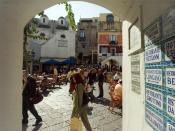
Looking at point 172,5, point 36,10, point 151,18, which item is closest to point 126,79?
point 36,10

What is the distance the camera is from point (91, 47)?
65875 millimetres

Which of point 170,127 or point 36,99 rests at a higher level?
point 170,127

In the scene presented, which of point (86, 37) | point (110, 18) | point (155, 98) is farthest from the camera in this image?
point (86, 37)

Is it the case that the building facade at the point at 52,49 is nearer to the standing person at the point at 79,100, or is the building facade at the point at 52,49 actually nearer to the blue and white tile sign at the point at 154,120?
the standing person at the point at 79,100

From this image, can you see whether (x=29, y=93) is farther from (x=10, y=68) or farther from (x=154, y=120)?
(x=154, y=120)

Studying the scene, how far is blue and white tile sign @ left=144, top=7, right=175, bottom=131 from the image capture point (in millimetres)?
3432

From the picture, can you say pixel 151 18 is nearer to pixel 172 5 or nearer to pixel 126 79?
pixel 172 5

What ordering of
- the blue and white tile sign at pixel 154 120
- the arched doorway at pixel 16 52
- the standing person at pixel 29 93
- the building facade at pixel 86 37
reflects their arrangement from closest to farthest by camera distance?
the blue and white tile sign at pixel 154 120, the arched doorway at pixel 16 52, the standing person at pixel 29 93, the building facade at pixel 86 37

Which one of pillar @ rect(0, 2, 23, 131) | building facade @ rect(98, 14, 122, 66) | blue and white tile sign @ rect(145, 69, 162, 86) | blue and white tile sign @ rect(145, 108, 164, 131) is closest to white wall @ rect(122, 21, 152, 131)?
blue and white tile sign @ rect(145, 108, 164, 131)

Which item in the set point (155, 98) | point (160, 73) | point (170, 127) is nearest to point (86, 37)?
point (155, 98)

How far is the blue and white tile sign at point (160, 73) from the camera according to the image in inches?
135

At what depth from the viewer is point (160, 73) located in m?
3.91

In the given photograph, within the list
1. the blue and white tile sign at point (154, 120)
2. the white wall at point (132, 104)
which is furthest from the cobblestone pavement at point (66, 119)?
the blue and white tile sign at point (154, 120)

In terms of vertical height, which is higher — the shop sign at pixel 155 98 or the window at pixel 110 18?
the window at pixel 110 18
